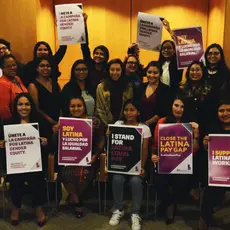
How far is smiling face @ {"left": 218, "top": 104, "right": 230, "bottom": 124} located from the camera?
295 centimetres

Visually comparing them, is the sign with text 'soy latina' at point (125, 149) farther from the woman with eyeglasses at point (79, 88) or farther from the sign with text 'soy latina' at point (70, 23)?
the sign with text 'soy latina' at point (70, 23)

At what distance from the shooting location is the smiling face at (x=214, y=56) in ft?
11.8

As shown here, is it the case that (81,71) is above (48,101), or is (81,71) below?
above

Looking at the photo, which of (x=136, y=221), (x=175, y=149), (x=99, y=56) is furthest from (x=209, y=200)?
(x=99, y=56)

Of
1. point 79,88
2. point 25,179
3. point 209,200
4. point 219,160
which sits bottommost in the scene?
point 209,200

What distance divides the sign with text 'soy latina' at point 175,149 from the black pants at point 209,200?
23 cm

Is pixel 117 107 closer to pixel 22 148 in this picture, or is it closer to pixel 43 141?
pixel 43 141

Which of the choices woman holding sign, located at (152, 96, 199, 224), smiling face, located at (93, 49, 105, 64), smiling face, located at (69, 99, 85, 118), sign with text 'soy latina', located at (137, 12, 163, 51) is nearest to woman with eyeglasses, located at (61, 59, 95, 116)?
smiling face, located at (69, 99, 85, 118)

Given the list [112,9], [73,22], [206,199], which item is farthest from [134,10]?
[206,199]

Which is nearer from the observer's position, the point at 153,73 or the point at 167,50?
the point at 153,73

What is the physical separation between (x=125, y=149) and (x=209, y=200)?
86 cm

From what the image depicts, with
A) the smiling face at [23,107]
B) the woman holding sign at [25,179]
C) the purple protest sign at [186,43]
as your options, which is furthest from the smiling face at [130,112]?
the purple protest sign at [186,43]

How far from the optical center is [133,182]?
3.13 m

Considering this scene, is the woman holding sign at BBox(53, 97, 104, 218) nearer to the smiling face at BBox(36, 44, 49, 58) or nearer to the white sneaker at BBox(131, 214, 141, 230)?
the white sneaker at BBox(131, 214, 141, 230)
